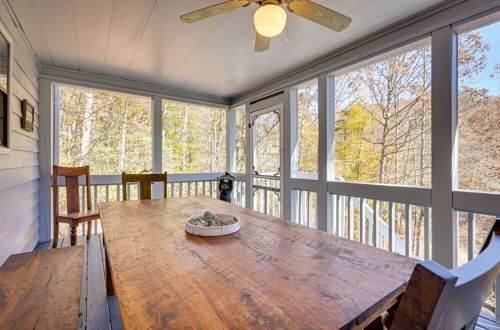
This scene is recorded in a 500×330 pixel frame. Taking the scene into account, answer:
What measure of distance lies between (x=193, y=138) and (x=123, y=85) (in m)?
2.22

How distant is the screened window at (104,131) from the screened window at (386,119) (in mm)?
4086

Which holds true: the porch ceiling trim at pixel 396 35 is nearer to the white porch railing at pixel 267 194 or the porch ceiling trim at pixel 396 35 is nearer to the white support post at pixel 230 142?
the white porch railing at pixel 267 194

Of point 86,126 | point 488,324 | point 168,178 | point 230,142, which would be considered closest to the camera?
point 488,324

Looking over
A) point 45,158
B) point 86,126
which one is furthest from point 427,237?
point 86,126

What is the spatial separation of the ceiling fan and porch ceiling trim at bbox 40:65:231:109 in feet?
8.36

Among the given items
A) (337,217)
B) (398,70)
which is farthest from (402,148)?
(337,217)

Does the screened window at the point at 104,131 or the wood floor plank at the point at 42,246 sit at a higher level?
the screened window at the point at 104,131

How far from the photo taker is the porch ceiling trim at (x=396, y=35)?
5.87 feet

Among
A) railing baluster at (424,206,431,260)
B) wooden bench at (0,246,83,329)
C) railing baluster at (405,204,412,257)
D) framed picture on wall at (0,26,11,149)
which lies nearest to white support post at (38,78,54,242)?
framed picture on wall at (0,26,11,149)

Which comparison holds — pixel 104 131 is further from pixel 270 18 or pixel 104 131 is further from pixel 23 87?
pixel 270 18

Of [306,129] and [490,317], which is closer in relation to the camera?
[490,317]

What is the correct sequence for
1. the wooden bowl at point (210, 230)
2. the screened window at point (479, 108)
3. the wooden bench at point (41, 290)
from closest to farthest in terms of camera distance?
the wooden bench at point (41, 290)
the wooden bowl at point (210, 230)
the screened window at point (479, 108)

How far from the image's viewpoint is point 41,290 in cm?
119

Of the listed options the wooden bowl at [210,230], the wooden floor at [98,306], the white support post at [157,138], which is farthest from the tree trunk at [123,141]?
the wooden bowl at [210,230]
